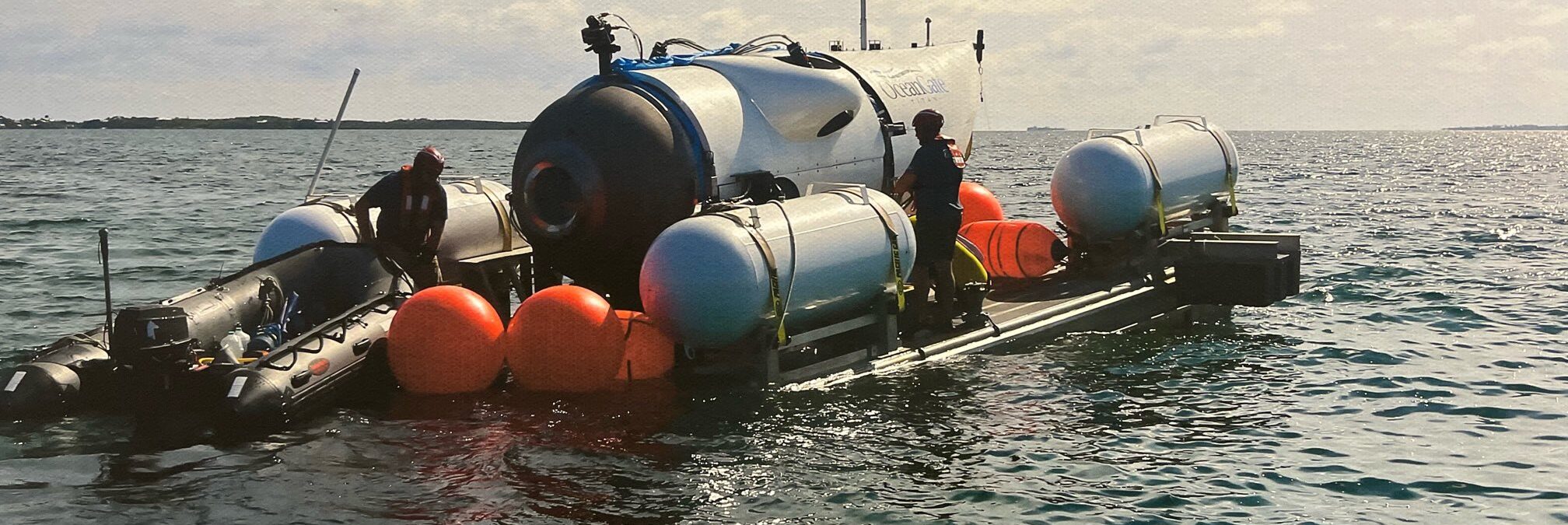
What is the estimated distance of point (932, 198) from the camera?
45.1ft

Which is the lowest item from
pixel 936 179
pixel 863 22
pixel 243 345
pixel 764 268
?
pixel 243 345

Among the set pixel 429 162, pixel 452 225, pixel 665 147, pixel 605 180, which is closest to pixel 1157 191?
pixel 665 147

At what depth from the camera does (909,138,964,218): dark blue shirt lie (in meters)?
13.7

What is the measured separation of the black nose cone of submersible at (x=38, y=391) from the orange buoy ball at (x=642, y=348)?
4.17 metres

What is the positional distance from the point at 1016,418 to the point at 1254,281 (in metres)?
5.69

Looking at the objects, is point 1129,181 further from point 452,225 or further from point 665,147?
point 452,225

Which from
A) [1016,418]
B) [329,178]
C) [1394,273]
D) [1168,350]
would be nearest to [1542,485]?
[1016,418]

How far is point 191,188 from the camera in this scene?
5403 centimetres

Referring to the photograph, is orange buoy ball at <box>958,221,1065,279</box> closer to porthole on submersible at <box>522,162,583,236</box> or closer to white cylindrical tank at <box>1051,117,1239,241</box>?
white cylindrical tank at <box>1051,117,1239,241</box>

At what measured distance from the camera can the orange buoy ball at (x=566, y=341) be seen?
1173 cm

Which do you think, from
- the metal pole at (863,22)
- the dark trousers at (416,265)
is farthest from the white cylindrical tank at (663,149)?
the metal pole at (863,22)

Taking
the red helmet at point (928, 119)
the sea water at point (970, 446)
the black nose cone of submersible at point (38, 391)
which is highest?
the red helmet at point (928, 119)

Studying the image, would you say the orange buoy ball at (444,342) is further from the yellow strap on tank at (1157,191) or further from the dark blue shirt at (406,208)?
the yellow strap on tank at (1157,191)

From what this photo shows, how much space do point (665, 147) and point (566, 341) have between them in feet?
7.03
